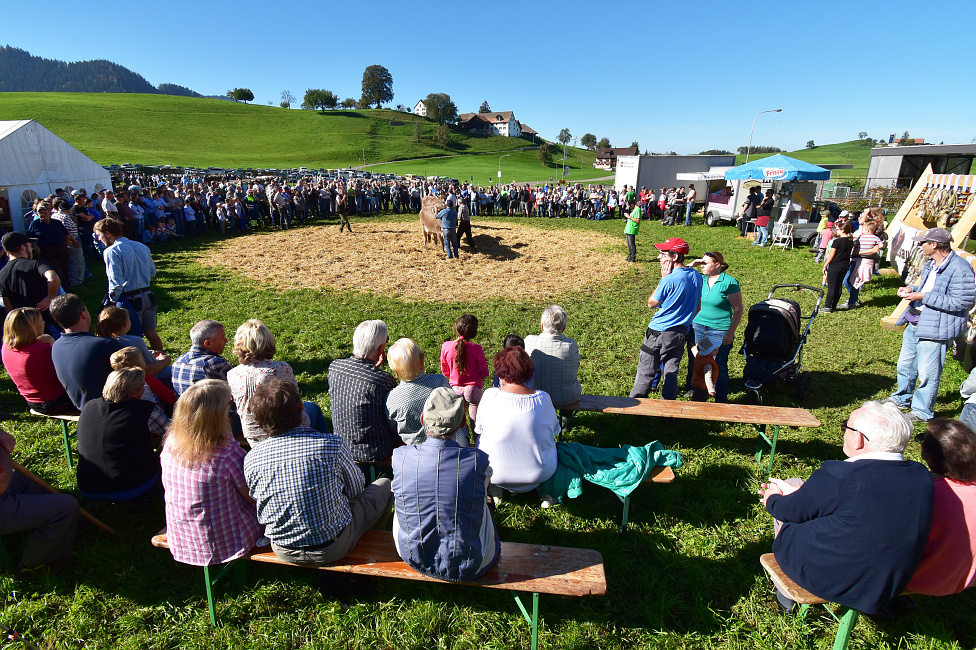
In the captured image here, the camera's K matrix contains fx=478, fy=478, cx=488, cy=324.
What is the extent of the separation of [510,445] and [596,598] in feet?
3.61

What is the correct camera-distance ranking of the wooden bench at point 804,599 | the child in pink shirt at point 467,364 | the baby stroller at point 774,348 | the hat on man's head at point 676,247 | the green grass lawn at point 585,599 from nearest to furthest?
the wooden bench at point 804,599
the green grass lawn at point 585,599
the child in pink shirt at point 467,364
the hat on man's head at point 676,247
the baby stroller at point 774,348

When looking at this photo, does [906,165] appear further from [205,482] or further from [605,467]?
[205,482]

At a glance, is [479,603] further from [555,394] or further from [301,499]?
[555,394]

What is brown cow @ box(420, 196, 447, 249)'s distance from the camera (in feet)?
44.9

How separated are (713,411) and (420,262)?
9179 mm

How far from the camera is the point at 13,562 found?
10.5 feet

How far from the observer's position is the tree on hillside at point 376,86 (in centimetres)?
11519

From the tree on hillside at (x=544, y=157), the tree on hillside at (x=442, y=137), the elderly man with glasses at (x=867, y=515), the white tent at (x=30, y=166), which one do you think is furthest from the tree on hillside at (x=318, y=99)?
the elderly man with glasses at (x=867, y=515)

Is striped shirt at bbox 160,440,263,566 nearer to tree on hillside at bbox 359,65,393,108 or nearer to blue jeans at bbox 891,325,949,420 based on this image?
blue jeans at bbox 891,325,949,420

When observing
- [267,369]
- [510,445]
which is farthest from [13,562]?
[510,445]

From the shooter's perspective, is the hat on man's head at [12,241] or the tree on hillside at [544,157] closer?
the hat on man's head at [12,241]

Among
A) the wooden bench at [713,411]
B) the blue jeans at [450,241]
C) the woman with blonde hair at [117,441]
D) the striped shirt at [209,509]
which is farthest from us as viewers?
the blue jeans at [450,241]

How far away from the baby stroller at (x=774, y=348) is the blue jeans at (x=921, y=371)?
933 mm

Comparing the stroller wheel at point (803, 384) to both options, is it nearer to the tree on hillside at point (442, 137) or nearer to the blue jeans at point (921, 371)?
the blue jeans at point (921, 371)
